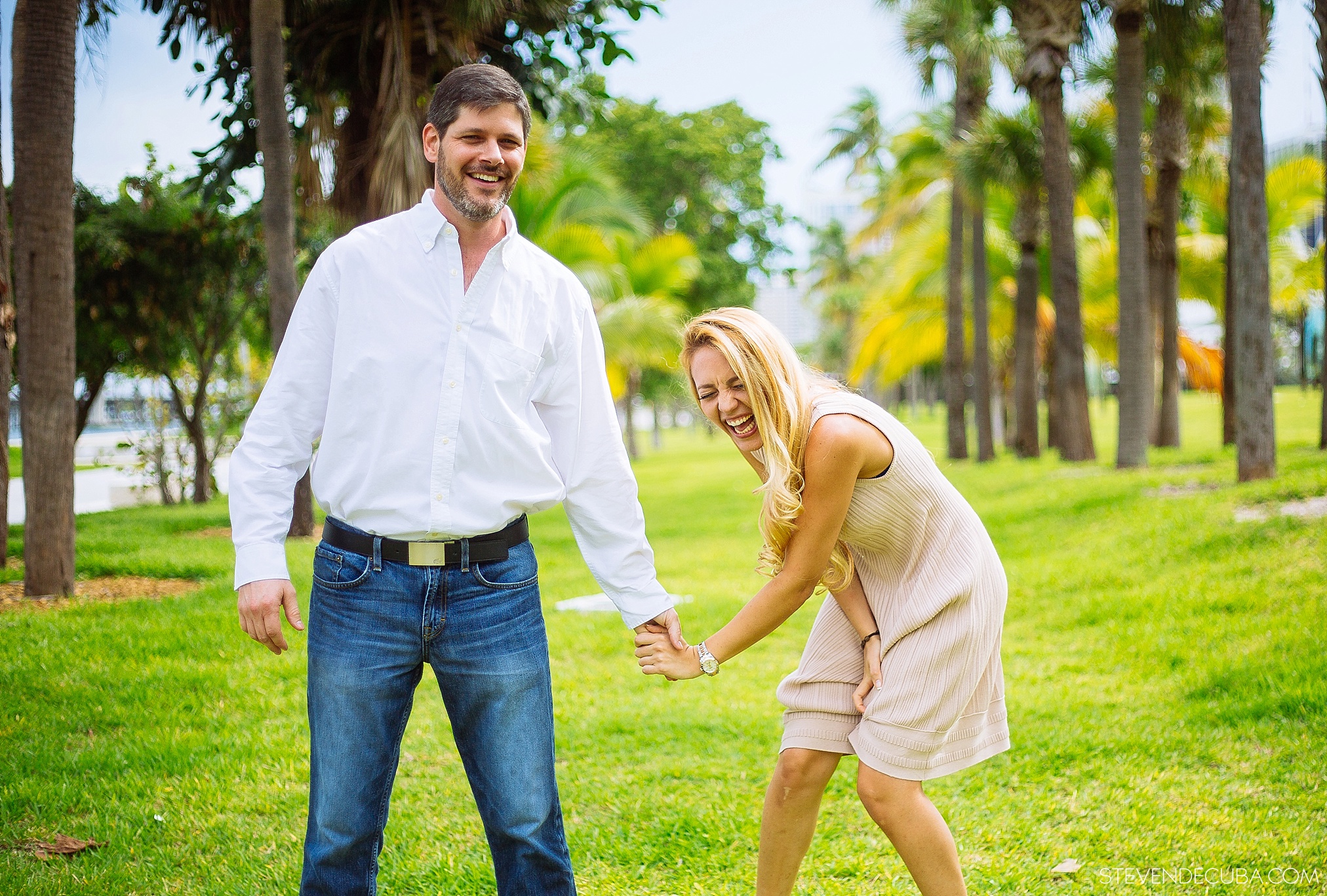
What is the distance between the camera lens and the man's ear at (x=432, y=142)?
8.94 feet

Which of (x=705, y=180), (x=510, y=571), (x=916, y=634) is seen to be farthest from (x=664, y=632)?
(x=705, y=180)

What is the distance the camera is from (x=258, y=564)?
2.51 metres

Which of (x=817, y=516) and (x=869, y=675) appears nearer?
(x=817, y=516)

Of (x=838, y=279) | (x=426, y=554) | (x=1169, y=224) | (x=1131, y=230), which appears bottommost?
(x=426, y=554)

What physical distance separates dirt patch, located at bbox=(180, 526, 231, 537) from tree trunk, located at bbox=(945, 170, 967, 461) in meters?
15.8

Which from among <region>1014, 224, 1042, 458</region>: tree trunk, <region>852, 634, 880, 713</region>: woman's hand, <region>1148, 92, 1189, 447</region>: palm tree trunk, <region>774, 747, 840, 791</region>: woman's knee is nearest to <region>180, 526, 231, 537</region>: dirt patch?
<region>774, 747, 840, 791</region>: woman's knee

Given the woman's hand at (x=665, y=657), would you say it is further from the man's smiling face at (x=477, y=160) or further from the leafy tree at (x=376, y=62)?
the leafy tree at (x=376, y=62)

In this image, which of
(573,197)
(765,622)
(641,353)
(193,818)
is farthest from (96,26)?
(641,353)

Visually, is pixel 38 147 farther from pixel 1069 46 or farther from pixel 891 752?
pixel 1069 46

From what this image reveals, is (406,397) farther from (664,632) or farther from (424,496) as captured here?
(664,632)

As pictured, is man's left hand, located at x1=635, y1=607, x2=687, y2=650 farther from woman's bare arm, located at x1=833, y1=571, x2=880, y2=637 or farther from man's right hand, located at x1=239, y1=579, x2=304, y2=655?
man's right hand, located at x1=239, y1=579, x2=304, y2=655

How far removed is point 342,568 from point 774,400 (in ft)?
3.93

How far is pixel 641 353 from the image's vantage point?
26906mm

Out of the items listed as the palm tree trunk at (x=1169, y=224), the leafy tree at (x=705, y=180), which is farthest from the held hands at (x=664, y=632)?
the leafy tree at (x=705, y=180)
